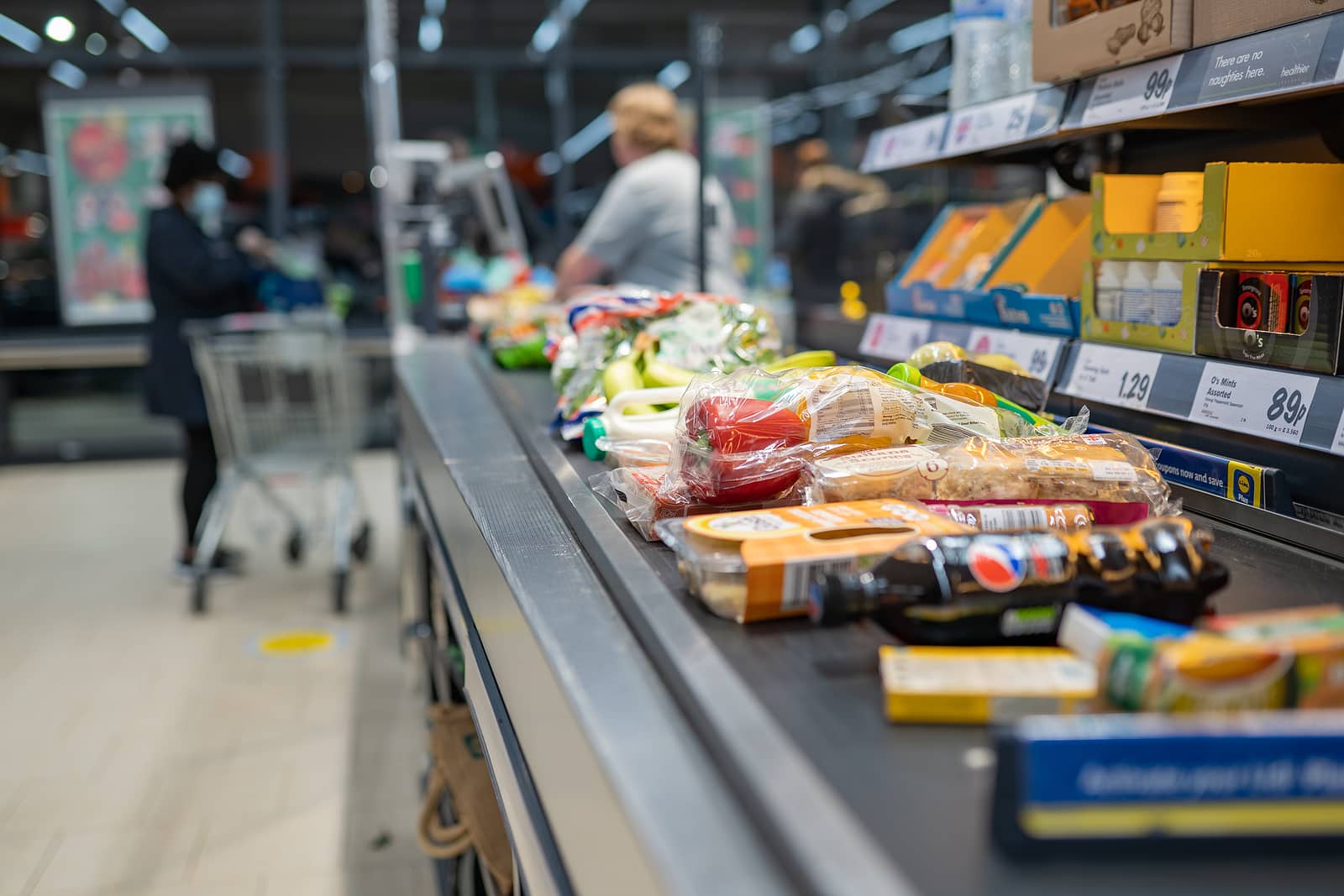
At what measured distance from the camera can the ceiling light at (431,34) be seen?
343 inches

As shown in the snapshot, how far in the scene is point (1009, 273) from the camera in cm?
176

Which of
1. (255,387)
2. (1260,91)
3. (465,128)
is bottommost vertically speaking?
(255,387)

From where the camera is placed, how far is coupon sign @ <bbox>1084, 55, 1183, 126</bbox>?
4.24ft

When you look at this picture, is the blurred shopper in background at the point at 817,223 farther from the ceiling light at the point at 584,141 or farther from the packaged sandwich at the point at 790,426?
the packaged sandwich at the point at 790,426

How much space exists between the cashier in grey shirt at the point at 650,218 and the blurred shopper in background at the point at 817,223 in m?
2.40

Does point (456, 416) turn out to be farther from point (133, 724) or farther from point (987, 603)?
point (133, 724)

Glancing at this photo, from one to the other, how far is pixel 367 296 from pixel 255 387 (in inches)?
168

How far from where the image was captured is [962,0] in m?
1.82

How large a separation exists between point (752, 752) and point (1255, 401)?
751 millimetres

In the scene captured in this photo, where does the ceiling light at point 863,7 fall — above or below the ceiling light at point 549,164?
above

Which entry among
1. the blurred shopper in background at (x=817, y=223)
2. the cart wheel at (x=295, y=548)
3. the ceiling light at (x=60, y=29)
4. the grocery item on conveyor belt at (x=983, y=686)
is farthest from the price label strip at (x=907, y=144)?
the ceiling light at (x=60, y=29)

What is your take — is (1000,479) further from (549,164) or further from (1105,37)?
(549,164)

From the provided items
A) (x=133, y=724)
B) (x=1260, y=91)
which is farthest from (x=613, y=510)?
(x=133, y=724)

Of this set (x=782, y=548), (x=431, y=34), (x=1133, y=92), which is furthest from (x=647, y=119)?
(x=431, y=34)
